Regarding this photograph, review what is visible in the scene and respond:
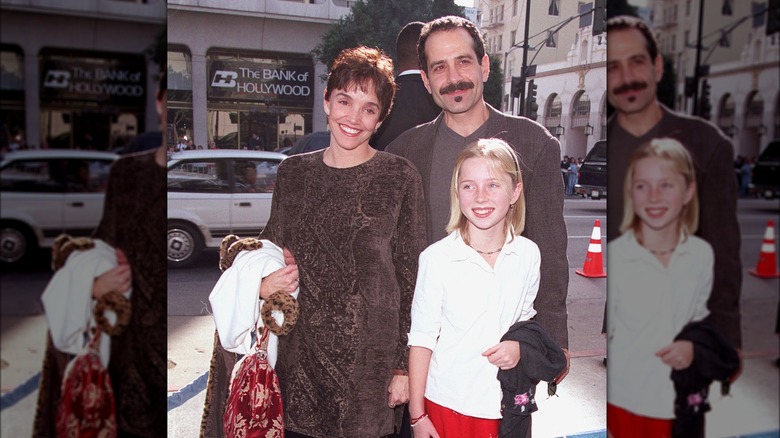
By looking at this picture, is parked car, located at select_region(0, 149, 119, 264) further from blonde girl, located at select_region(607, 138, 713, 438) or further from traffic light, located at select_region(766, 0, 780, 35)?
traffic light, located at select_region(766, 0, 780, 35)

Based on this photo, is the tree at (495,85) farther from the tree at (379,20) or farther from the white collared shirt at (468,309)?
the white collared shirt at (468,309)

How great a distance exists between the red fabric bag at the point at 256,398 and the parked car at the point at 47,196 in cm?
68

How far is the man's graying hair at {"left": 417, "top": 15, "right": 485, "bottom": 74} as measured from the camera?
79.1 inches

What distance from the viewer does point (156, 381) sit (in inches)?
77.0

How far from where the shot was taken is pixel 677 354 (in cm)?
171

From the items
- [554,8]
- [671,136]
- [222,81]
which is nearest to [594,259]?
[671,136]

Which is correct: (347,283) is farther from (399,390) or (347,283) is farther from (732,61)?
(732,61)

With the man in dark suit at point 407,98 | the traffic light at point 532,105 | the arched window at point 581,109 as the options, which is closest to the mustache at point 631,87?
the arched window at point 581,109

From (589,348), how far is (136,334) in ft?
5.02

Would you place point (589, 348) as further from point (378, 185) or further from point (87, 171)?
point (87, 171)

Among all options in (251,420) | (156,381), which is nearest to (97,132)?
(156,381)

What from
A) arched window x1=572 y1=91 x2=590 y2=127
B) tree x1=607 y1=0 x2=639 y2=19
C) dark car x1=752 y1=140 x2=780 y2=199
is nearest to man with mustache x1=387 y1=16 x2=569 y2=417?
arched window x1=572 y1=91 x2=590 y2=127

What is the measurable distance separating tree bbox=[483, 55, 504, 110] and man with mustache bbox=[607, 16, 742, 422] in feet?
1.35

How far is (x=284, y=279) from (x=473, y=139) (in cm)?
78
